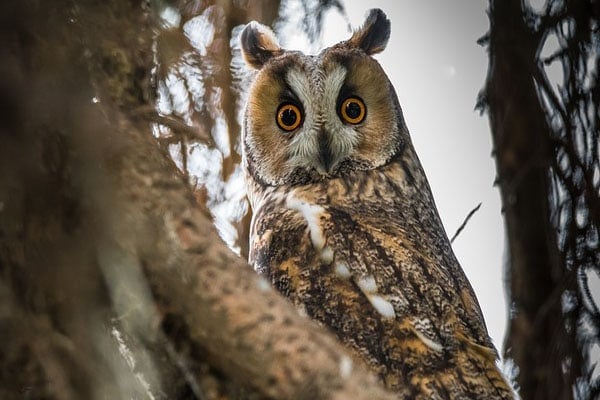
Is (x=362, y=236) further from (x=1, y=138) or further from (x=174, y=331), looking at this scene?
(x=1, y=138)

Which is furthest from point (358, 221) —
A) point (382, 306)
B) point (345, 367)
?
point (345, 367)

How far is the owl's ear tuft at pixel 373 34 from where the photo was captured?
9.32ft

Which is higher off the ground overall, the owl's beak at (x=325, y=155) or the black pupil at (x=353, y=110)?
the black pupil at (x=353, y=110)

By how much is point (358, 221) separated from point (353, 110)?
52 centimetres

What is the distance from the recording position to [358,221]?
235 cm

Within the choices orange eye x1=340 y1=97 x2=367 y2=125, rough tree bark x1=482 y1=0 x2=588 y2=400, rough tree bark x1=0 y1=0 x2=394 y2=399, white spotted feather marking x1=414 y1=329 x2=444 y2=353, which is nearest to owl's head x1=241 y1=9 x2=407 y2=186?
orange eye x1=340 y1=97 x2=367 y2=125

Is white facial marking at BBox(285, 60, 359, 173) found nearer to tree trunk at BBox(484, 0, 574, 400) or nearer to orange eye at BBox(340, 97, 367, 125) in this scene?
orange eye at BBox(340, 97, 367, 125)

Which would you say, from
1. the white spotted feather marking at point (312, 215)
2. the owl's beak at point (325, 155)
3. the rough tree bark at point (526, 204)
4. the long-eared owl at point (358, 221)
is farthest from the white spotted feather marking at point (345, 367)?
the rough tree bark at point (526, 204)

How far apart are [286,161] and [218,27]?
68 cm

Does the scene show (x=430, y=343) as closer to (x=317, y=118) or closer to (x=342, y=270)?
(x=342, y=270)

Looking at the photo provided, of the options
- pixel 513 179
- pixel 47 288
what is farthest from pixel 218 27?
pixel 47 288

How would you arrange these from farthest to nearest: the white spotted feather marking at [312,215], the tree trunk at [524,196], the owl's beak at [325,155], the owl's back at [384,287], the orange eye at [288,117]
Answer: the tree trunk at [524,196], the orange eye at [288,117], the owl's beak at [325,155], the white spotted feather marking at [312,215], the owl's back at [384,287]

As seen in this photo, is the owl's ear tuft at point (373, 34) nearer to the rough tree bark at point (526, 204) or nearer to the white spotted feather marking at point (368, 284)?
the rough tree bark at point (526, 204)

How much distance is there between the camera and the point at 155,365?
109cm
